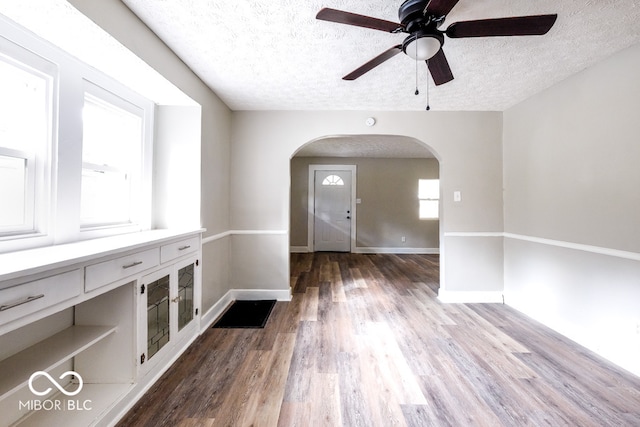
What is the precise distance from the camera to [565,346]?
203cm

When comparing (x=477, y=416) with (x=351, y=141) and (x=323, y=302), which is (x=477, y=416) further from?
(x=351, y=141)

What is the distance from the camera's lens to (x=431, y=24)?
131 centimetres

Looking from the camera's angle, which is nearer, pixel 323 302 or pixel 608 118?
pixel 608 118

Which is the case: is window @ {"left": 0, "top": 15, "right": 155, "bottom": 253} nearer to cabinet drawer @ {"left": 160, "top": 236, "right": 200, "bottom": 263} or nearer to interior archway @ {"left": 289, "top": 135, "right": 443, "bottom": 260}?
cabinet drawer @ {"left": 160, "top": 236, "right": 200, "bottom": 263}

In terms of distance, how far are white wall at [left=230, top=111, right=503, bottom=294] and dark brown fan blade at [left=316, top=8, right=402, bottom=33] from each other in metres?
1.69

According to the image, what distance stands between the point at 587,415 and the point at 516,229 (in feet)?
6.04

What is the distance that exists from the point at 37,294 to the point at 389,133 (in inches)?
121

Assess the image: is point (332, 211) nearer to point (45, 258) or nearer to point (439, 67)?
point (439, 67)

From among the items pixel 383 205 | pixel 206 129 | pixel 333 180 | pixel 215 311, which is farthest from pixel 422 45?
pixel 383 205

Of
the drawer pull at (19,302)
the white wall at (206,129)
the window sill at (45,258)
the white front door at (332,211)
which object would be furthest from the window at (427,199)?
the drawer pull at (19,302)

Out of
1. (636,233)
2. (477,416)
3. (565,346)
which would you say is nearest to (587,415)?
(477,416)

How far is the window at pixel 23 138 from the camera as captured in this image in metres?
1.20

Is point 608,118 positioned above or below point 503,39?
below

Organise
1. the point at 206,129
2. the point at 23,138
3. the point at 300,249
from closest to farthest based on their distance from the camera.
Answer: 1. the point at 23,138
2. the point at 206,129
3. the point at 300,249
